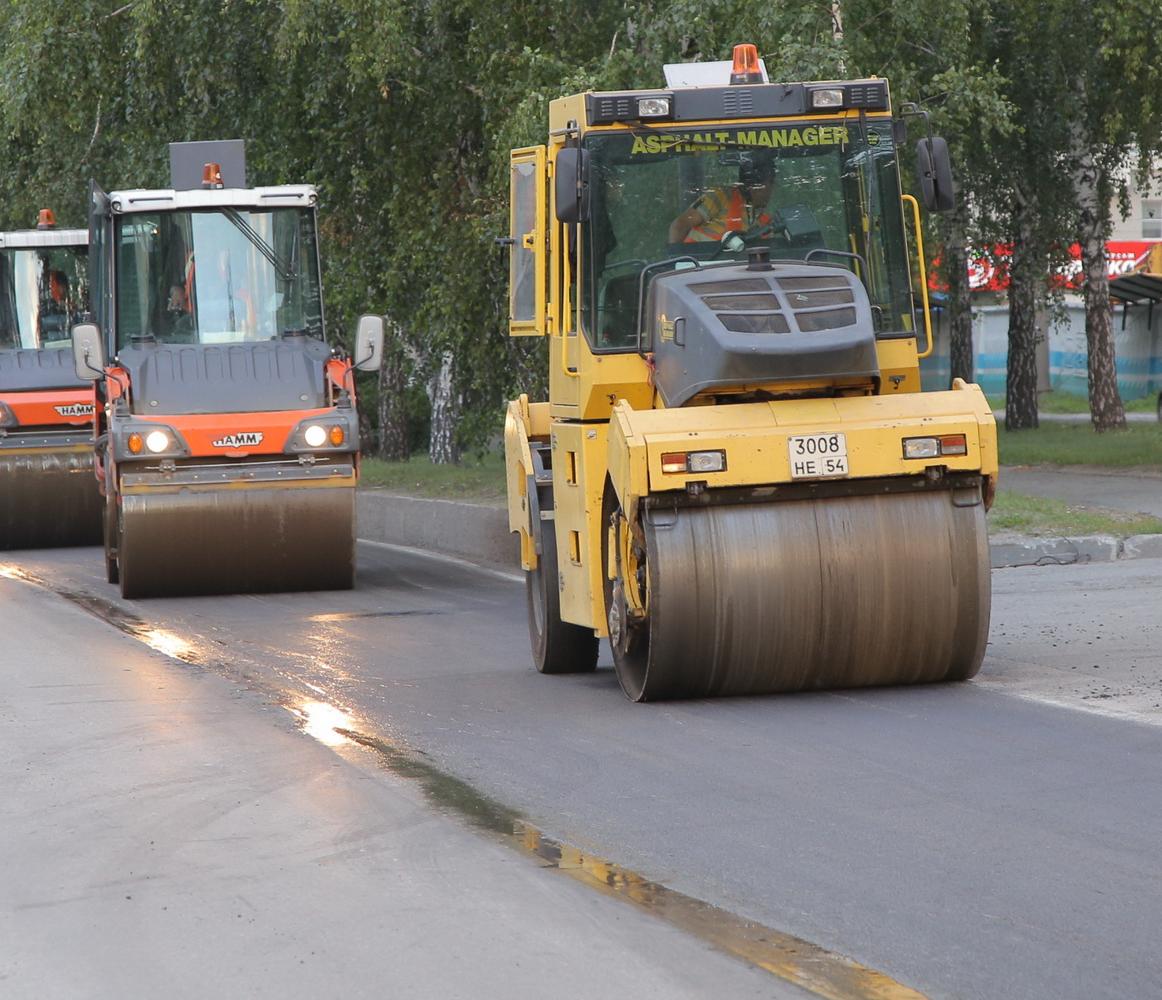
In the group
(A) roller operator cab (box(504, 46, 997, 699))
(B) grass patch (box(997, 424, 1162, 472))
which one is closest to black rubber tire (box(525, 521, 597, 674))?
(A) roller operator cab (box(504, 46, 997, 699))

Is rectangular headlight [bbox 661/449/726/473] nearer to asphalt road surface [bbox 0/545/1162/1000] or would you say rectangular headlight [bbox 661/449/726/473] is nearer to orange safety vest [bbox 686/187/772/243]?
asphalt road surface [bbox 0/545/1162/1000]

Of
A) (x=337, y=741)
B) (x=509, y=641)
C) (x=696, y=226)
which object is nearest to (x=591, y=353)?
(x=696, y=226)

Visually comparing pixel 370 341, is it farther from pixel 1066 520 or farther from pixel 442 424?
pixel 442 424

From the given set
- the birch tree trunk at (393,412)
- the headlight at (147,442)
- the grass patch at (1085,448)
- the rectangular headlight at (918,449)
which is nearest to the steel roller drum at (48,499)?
the headlight at (147,442)

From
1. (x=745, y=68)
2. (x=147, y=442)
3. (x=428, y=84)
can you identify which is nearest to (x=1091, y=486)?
(x=428, y=84)

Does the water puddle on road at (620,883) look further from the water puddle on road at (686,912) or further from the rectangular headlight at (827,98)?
the rectangular headlight at (827,98)

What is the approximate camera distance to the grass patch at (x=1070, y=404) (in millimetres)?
46562

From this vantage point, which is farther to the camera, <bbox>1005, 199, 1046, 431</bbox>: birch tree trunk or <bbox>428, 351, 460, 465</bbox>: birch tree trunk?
<bbox>1005, 199, 1046, 431</bbox>: birch tree trunk

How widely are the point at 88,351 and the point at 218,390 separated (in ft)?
3.62

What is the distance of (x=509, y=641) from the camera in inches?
488

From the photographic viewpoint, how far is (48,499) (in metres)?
20.2

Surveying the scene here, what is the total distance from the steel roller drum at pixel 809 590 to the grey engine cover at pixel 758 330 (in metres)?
0.60

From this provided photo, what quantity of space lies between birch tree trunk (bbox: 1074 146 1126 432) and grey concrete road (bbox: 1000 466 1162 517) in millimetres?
6749

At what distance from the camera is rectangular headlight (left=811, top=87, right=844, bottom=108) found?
10062mm
